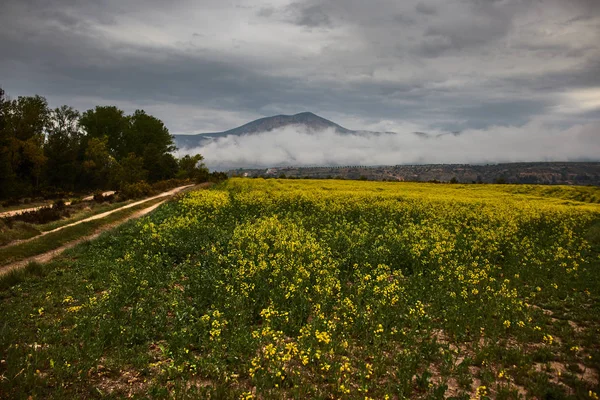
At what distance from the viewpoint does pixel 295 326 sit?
8.77 meters

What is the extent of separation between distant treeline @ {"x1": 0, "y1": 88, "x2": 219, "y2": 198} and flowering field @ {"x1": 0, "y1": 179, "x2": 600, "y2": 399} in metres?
42.0

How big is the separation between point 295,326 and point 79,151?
76606mm

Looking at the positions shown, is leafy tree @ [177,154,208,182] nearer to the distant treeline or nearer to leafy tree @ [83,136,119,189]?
the distant treeline

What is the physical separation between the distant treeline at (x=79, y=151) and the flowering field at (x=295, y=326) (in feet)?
138

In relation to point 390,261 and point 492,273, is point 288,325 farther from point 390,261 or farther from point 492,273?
point 492,273

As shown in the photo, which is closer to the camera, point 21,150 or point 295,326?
point 295,326

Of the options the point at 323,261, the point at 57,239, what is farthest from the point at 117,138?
the point at 323,261

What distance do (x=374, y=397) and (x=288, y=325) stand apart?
9.89 feet

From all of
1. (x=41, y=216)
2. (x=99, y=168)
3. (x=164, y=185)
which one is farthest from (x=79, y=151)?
(x=41, y=216)

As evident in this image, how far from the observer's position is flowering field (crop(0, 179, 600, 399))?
6762mm

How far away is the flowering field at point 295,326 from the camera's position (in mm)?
6762

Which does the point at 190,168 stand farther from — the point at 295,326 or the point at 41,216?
the point at 295,326

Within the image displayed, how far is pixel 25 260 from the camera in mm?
15859

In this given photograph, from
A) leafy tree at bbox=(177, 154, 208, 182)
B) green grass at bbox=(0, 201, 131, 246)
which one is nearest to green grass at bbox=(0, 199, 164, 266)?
green grass at bbox=(0, 201, 131, 246)
